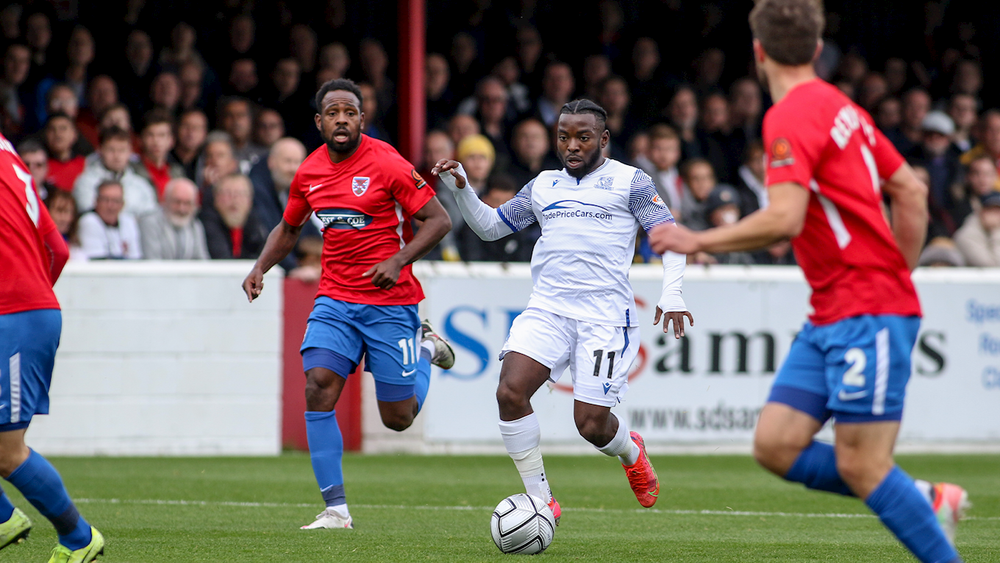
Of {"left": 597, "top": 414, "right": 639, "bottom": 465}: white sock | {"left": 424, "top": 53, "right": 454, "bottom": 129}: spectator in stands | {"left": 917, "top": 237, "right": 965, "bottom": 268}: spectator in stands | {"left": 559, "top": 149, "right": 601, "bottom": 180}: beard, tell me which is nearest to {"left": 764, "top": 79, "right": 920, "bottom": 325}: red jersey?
{"left": 559, "top": 149, "right": 601, "bottom": 180}: beard

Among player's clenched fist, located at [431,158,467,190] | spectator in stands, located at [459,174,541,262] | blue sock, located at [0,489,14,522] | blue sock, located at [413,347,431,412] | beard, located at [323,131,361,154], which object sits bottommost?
blue sock, located at [0,489,14,522]

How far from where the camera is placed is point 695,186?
1273 centimetres

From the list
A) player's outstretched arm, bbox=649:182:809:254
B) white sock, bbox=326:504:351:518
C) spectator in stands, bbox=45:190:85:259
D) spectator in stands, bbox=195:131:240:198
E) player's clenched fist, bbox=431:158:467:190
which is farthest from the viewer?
spectator in stands, bbox=195:131:240:198

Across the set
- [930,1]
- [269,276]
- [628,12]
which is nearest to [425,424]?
[269,276]

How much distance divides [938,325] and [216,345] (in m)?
6.52

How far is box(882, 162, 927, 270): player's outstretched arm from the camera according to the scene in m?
4.14

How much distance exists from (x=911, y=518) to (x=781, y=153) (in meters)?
1.20

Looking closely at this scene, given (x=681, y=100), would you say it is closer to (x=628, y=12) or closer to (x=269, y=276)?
(x=628, y=12)

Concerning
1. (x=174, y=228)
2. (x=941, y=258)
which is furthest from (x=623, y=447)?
(x=941, y=258)

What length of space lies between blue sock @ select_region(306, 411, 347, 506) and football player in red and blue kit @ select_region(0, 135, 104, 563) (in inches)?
65.5

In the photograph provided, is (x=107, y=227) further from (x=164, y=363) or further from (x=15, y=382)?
(x=15, y=382)

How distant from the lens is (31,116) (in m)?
11.7

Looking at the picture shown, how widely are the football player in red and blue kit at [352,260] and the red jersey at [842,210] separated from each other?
2.84 metres

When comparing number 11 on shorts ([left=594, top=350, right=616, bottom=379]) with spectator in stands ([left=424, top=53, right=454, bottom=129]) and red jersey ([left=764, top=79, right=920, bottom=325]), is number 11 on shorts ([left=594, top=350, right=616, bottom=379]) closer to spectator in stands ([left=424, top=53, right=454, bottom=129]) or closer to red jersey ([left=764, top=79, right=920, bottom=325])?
red jersey ([left=764, top=79, right=920, bottom=325])
